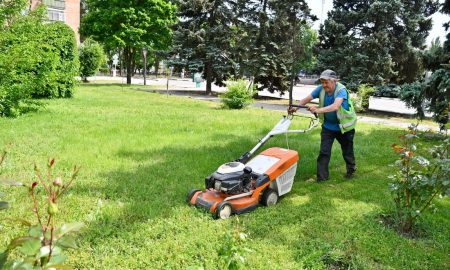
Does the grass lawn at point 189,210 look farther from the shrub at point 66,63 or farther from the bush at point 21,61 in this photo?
the shrub at point 66,63

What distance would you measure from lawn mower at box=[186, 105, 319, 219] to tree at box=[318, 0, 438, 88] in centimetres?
1561

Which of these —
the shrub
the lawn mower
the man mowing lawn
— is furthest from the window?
the lawn mower

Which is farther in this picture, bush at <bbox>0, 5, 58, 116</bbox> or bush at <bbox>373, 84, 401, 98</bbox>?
bush at <bbox>373, 84, 401, 98</bbox>

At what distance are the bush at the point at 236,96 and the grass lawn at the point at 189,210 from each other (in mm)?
6515

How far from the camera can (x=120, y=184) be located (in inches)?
204

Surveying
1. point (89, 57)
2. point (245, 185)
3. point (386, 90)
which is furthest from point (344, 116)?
point (89, 57)

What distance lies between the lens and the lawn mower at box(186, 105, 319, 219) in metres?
4.27

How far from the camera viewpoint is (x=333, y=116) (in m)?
5.75

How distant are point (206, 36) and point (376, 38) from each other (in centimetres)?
1006

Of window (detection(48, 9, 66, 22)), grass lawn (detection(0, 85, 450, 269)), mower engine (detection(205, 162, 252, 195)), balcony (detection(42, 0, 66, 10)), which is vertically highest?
balcony (detection(42, 0, 66, 10))

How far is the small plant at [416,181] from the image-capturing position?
357cm

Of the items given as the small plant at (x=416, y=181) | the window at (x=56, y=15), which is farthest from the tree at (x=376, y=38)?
the window at (x=56, y=15)

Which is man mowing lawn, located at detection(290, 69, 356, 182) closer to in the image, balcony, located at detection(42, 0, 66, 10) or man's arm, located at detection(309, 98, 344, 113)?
man's arm, located at detection(309, 98, 344, 113)

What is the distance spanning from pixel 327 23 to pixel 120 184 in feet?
57.2
